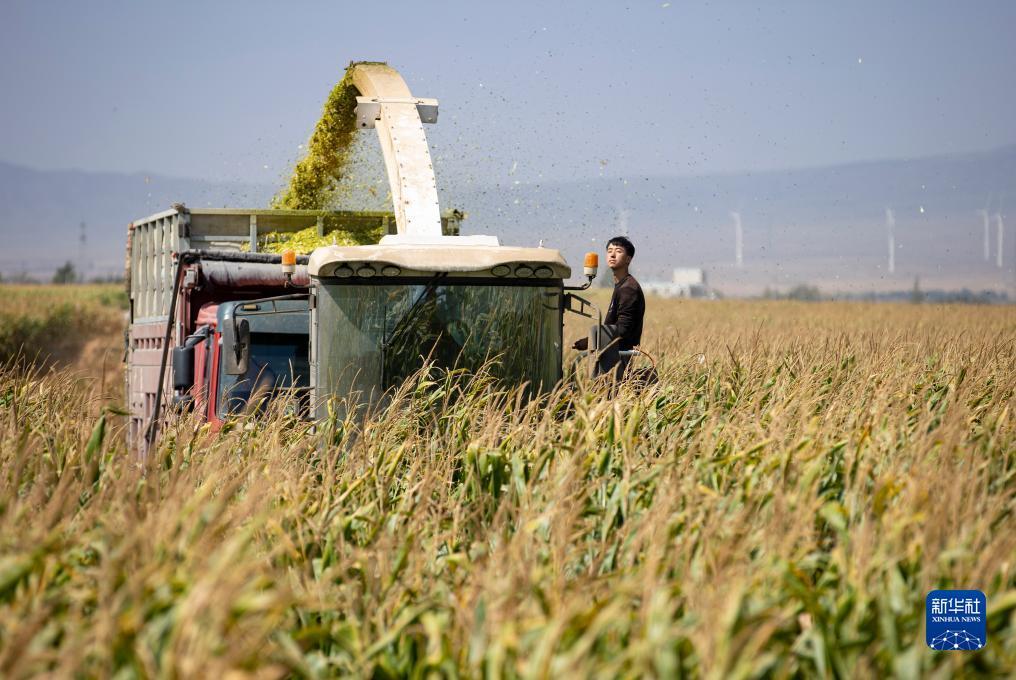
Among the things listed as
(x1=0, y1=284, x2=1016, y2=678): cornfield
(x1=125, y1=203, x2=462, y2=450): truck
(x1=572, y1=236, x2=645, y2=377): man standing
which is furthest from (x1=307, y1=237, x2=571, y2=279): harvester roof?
(x1=0, y1=284, x2=1016, y2=678): cornfield

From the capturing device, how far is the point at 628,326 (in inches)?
328

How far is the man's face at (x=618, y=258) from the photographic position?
28.3ft

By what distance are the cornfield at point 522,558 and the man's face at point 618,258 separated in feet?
9.30

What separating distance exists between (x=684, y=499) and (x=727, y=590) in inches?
46.3

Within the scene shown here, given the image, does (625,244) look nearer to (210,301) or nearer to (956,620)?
(210,301)

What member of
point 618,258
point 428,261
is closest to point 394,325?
point 428,261

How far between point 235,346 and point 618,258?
306cm

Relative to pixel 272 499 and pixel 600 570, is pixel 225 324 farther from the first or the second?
pixel 600 570

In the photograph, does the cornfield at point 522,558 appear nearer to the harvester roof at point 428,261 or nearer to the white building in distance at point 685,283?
the harvester roof at point 428,261

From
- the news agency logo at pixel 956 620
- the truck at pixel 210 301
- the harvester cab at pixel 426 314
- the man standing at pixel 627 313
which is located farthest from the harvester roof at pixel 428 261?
the news agency logo at pixel 956 620

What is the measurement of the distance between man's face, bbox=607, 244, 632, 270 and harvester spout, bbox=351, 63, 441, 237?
4.45ft

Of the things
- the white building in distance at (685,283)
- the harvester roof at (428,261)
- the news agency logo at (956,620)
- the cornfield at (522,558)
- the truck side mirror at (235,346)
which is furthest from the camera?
the white building in distance at (685,283)

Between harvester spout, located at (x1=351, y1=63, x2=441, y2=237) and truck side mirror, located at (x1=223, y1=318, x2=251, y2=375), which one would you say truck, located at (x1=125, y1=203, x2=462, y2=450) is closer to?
truck side mirror, located at (x1=223, y1=318, x2=251, y2=375)

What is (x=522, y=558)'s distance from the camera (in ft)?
13.0
